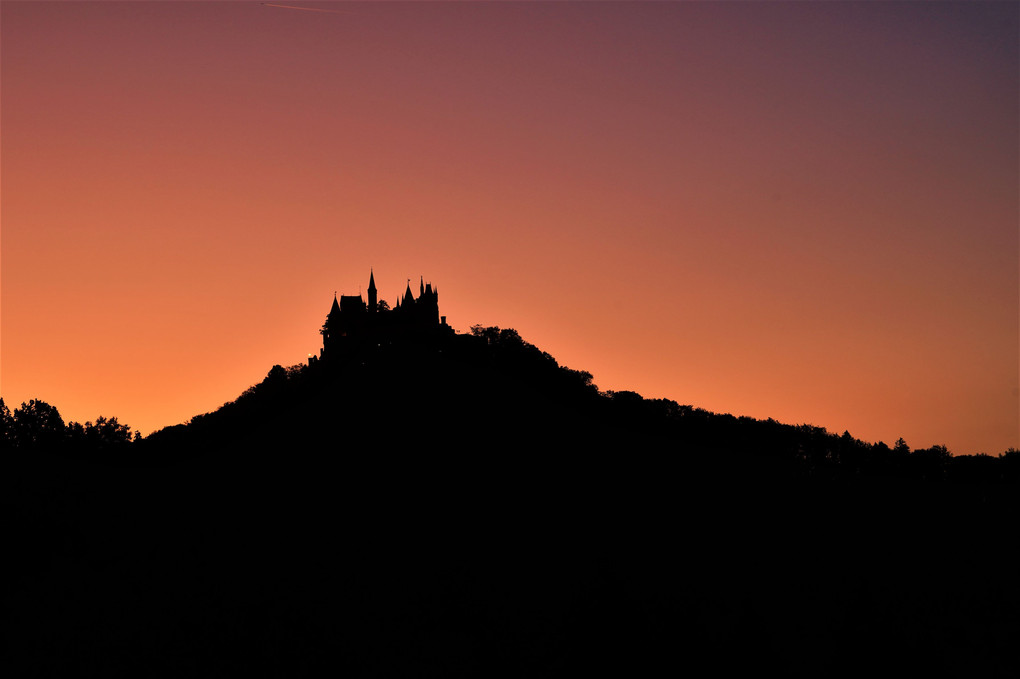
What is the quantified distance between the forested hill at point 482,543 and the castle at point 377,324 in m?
7.25

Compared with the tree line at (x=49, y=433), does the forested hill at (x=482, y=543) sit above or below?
below

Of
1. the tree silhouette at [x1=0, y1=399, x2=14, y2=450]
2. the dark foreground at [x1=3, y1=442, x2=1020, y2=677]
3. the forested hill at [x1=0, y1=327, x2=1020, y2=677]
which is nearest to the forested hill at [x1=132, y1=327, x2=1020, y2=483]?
the forested hill at [x1=0, y1=327, x2=1020, y2=677]

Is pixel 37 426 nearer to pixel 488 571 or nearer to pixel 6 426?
pixel 6 426

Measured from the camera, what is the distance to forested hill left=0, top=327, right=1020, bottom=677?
64062mm

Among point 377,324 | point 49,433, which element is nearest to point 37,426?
point 49,433

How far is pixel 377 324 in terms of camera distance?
5694 inches

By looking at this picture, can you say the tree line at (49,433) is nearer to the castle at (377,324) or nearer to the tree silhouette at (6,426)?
the tree silhouette at (6,426)

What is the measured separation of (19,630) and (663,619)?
4195 centimetres

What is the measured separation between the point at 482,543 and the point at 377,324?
2502 inches

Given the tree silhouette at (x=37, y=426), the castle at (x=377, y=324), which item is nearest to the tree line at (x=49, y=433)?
the tree silhouette at (x=37, y=426)

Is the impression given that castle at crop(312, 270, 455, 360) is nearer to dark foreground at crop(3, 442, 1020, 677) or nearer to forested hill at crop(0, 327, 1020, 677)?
forested hill at crop(0, 327, 1020, 677)

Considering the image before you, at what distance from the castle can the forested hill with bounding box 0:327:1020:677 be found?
285 inches

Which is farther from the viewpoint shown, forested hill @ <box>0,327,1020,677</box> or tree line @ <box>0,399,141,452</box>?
tree line @ <box>0,399,141,452</box>

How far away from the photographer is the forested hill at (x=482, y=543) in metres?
64.1
